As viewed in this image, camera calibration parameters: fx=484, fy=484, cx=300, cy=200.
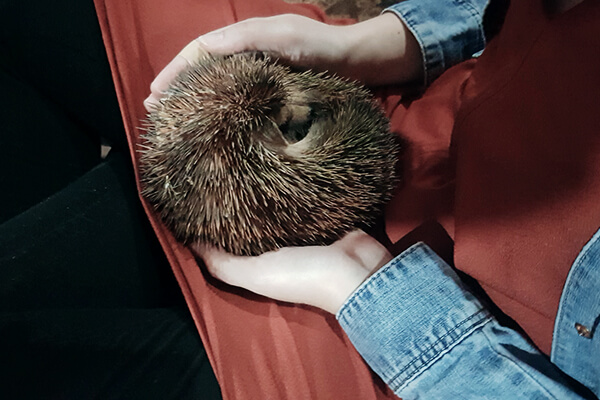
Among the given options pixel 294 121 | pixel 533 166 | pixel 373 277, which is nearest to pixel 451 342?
pixel 373 277

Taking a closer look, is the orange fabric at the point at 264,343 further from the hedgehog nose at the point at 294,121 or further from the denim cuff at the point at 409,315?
the hedgehog nose at the point at 294,121

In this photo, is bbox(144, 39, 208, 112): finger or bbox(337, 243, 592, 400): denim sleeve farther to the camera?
Result: bbox(144, 39, 208, 112): finger

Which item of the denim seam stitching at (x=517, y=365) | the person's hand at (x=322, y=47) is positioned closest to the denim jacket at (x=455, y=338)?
the denim seam stitching at (x=517, y=365)

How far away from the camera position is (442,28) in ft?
2.63

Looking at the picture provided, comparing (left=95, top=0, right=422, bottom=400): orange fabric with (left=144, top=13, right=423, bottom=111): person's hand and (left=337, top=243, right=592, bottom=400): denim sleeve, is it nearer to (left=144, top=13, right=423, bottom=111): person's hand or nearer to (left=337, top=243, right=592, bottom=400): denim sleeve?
(left=337, top=243, right=592, bottom=400): denim sleeve

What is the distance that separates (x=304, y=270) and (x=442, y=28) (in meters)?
0.47

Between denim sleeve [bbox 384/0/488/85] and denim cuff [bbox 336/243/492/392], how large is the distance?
363 millimetres

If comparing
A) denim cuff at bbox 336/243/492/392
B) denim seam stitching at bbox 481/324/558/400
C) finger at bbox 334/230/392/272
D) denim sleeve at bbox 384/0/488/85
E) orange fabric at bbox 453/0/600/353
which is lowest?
denim seam stitching at bbox 481/324/558/400

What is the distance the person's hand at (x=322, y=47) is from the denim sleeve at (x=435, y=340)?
0.34m

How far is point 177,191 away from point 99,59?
0.34 m

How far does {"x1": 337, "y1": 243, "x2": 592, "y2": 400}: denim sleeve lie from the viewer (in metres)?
0.54

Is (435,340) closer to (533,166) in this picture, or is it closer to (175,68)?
(533,166)

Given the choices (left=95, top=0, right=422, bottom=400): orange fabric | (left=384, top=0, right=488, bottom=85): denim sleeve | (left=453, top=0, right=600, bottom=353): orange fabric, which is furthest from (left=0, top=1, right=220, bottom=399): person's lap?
(left=384, top=0, right=488, bottom=85): denim sleeve

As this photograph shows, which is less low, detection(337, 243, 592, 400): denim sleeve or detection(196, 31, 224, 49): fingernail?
detection(196, 31, 224, 49): fingernail
